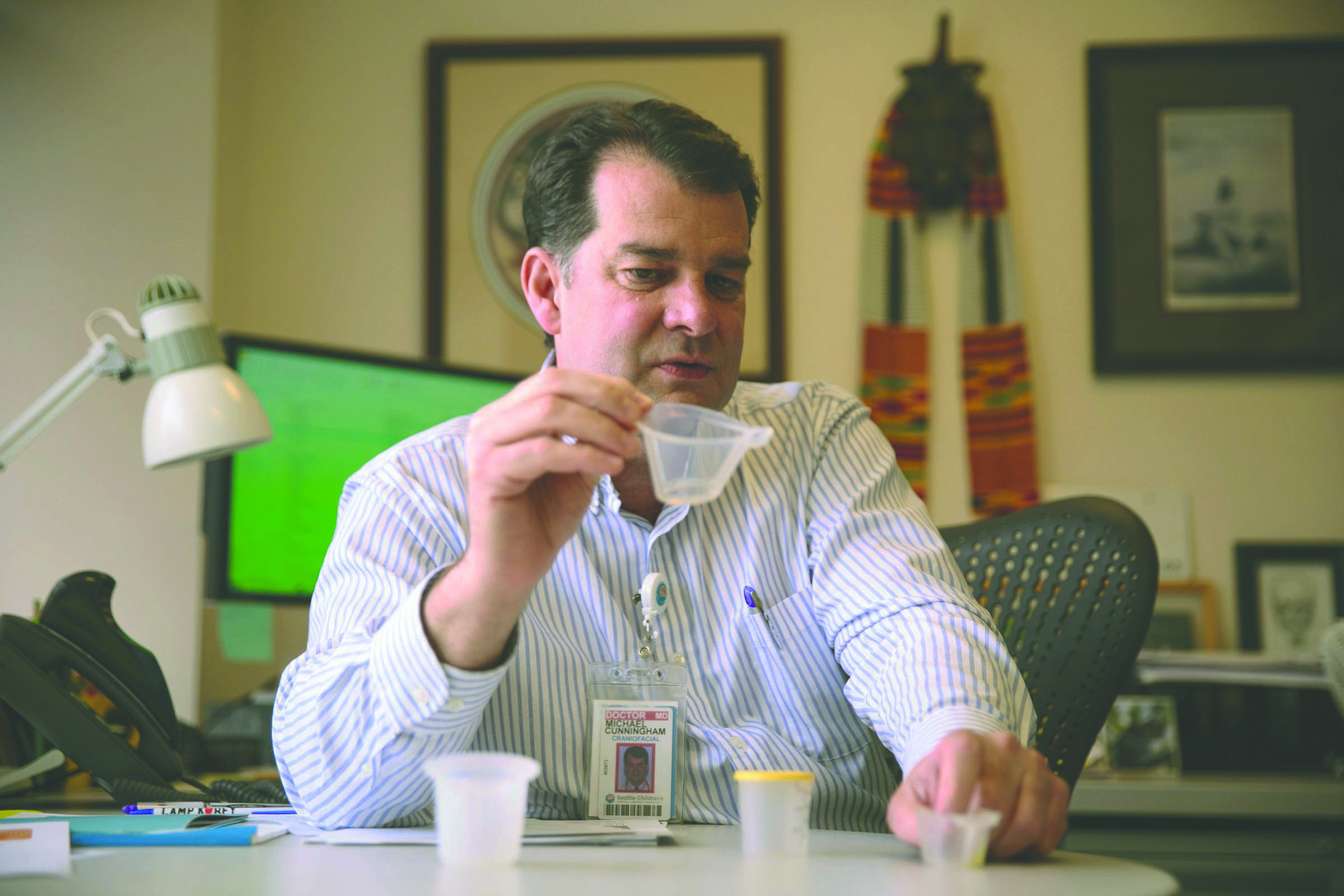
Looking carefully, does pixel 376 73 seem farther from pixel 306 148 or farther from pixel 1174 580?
pixel 1174 580

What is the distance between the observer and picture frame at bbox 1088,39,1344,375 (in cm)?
269

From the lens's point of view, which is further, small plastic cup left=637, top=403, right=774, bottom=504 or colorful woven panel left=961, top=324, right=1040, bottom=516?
colorful woven panel left=961, top=324, right=1040, bottom=516

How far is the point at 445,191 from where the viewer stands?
278cm

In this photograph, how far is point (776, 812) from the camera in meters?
0.89

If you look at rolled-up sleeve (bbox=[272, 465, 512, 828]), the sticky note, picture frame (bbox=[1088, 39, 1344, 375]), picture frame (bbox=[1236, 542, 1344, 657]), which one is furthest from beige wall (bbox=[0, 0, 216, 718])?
picture frame (bbox=[1236, 542, 1344, 657])

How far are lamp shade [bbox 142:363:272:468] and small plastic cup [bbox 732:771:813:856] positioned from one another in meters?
0.95

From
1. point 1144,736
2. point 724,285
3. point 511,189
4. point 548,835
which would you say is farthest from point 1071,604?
point 511,189

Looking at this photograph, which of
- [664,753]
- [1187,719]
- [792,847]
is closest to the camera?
[792,847]

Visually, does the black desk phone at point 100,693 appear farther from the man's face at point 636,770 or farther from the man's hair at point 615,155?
the man's hair at point 615,155

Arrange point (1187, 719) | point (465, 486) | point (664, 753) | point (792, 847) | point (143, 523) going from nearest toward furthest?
1. point (792, 847)
2. point (664, 753)
3. point (465, 486)
4. point (1187, 719)
5. point (143, 523)

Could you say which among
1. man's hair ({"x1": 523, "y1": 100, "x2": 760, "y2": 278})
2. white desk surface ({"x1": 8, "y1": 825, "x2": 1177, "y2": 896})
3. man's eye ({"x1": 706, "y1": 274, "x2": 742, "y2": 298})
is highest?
man's hair ({"x1": 523, "y1": 100, "x2": 760, "y2": 278})

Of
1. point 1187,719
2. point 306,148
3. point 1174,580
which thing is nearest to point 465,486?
point 1187,719

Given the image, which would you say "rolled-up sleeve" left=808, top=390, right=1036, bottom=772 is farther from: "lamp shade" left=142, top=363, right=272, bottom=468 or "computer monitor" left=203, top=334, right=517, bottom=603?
"computer monitor" left=203, top=334, right=517, bottom=603

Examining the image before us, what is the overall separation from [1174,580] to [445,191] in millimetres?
1952
